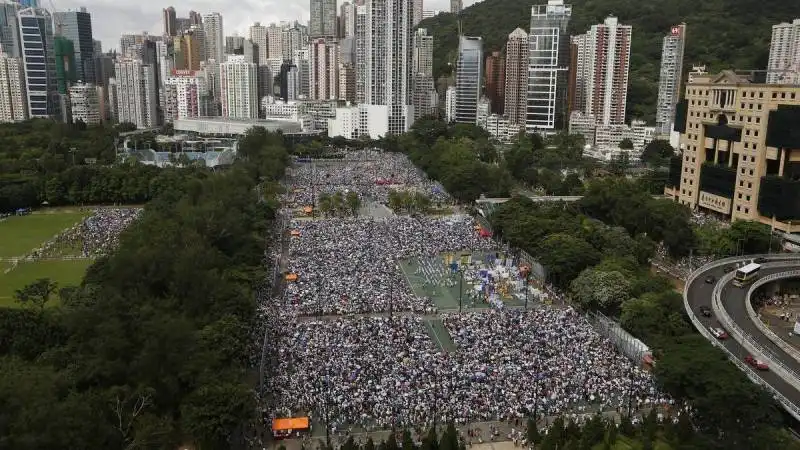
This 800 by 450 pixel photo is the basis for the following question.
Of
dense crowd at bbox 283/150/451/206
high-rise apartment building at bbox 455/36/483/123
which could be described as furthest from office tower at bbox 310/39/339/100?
dense crowd at bbox 283/150/451/206

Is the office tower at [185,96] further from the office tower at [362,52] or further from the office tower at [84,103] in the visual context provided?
the office tower at [362,52]

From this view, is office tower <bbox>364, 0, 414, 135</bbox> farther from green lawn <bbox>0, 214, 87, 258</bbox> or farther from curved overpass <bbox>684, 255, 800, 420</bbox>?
curved overpass <bbox>684, 255, 800, 420</bbox>

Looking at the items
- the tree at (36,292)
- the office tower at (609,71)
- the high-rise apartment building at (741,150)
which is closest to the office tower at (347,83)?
the office tower at (609,71)

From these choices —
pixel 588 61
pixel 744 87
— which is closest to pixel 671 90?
pixel 588 61

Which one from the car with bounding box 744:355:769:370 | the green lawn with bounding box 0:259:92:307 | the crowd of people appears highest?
the car with bounding box 744:355:769:370

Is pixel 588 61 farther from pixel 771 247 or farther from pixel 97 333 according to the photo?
pixel 97 333
